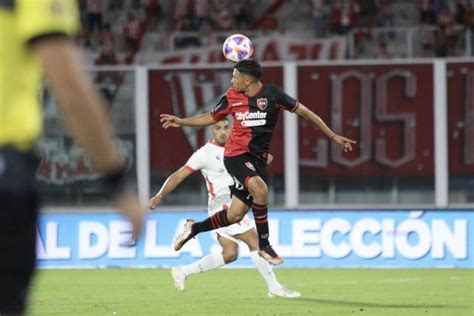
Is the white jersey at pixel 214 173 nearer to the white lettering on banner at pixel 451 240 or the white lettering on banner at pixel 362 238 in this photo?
the white lettering on banner at pixel 362 238

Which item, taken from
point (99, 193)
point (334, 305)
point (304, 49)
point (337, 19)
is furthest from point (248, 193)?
point (337, 19)

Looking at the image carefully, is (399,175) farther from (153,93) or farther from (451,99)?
(153,93)

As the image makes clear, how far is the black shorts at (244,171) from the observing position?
1138 centimetres

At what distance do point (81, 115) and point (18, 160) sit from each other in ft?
0.91

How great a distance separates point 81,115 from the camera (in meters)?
3.11

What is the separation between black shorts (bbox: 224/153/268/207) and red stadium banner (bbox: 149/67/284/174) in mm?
8254

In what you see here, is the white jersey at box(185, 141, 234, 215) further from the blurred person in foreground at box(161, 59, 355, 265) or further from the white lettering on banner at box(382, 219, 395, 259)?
the white lettering on banner at box(382, 219, 395, 259)

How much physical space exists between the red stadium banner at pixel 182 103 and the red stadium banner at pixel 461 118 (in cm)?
252

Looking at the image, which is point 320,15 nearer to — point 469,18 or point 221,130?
point 469,18

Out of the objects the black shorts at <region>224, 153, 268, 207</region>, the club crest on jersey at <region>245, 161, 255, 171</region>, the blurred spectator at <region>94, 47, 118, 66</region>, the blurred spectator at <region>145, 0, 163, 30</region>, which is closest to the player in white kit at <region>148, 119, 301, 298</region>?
the black shorts at <region>224, 153, 268, 207</region>

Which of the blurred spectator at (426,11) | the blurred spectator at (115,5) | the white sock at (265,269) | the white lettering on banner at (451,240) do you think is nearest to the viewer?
the white sock at (265,269)

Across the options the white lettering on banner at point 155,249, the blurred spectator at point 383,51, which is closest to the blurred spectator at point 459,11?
the blurred spectator at point 383,51

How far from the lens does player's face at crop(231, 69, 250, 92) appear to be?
1135cm

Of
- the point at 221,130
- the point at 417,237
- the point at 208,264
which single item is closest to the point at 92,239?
the point at 417,237
